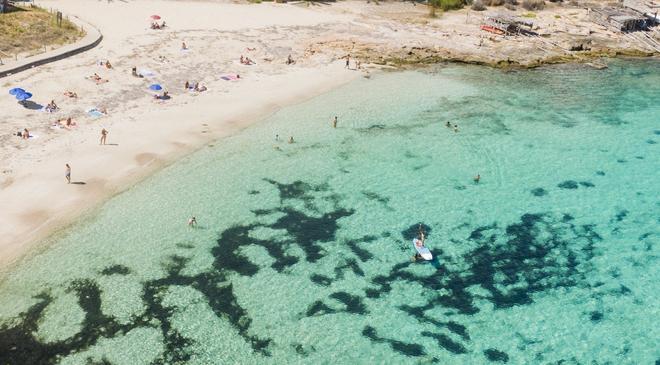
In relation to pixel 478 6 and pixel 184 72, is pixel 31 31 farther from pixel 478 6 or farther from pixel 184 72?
pixel 478 6

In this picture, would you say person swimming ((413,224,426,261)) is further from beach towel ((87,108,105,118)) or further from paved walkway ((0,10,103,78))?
paved walkway ((0,10,103,78))

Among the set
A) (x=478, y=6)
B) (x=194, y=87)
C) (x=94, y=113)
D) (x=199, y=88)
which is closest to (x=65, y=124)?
(x=94, y=113)

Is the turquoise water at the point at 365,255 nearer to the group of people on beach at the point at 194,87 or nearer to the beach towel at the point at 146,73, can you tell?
the group of people on beach at the point at 194,87

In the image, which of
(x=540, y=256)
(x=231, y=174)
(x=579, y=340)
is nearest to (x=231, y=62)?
(x=231, y=174)

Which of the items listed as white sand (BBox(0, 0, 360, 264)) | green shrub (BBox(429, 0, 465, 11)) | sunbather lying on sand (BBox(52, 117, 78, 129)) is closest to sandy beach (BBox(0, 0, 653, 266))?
white sand (BBox(0, 0, 360, 264))

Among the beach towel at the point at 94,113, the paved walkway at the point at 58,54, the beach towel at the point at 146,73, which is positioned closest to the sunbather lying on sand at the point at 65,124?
the beach towel at the point at 94,113

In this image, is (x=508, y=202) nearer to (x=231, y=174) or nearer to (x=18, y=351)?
(x=231, y=174)

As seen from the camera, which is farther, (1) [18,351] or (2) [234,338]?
(2) [234,338]

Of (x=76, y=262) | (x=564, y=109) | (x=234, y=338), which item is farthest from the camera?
(x=564, y=109)
